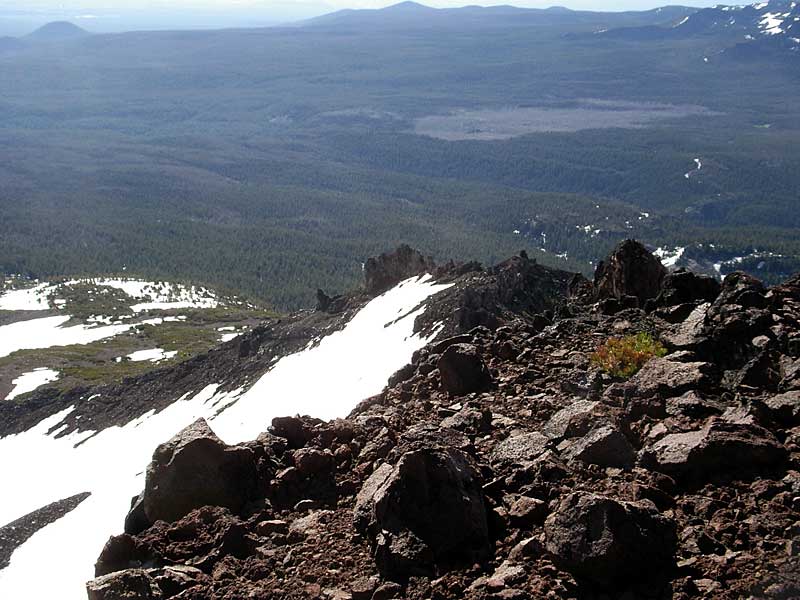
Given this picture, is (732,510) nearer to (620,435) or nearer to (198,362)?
(620,435)

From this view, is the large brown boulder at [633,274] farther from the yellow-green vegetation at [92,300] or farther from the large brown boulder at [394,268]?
the yellow-green vegetation at [92,300]

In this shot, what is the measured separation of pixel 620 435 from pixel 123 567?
18.0 ft

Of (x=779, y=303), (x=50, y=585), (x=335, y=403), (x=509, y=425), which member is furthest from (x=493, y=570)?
(x=335, y=403)

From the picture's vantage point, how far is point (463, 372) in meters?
13.7

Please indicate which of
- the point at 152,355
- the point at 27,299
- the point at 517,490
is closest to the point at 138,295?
the point at 27,299

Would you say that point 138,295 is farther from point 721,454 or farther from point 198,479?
point 721,454

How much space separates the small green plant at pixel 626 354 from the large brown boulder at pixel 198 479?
16.8 feet

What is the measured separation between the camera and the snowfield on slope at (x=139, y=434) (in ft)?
89.9

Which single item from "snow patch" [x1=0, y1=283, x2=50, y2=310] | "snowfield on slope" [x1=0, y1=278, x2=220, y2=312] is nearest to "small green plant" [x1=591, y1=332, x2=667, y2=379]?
"snowfield on slope" [x1=0, y1=278, x2=220, y2=312]

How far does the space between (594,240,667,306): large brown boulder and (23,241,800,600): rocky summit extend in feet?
28.5

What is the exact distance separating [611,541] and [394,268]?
51194mm

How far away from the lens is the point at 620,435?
9875 millimetres

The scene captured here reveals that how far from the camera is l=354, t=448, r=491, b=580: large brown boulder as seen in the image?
28.5ft

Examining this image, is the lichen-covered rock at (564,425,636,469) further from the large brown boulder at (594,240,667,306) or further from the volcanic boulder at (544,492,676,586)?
the large brown boulder at (594,240,667,306)
